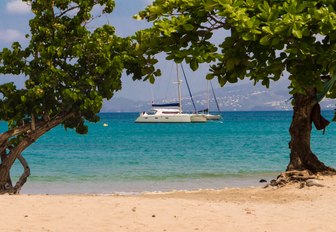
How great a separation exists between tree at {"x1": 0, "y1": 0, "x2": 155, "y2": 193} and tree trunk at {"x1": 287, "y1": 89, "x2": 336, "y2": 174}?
19.7 feet

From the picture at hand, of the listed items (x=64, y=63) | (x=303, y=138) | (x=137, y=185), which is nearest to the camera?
(x=64, y=63)

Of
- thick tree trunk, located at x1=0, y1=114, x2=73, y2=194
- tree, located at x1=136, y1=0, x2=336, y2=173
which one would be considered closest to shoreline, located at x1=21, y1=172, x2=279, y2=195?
thick tree trunk, located at x1=0, y1=114, x2=73, y2=194

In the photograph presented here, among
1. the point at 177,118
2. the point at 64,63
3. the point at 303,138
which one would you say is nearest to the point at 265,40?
the point at 64,63

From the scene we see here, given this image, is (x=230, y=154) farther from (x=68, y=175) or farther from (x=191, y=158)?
(x=68, y=175)

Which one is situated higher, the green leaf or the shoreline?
the green leaf

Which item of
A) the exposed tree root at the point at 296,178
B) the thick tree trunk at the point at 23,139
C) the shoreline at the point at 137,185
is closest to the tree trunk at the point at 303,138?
the exposed tree root at the point at 296,178

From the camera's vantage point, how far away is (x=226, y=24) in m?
7.89

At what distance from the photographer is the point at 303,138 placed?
21297 mm

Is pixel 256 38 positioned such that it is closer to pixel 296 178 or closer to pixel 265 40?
pixel 265 40

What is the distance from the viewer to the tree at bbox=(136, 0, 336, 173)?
6879mm

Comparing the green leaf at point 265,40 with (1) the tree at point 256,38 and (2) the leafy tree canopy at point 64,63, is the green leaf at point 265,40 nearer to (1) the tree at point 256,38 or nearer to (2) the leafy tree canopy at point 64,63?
(1) the tree at point 256,38

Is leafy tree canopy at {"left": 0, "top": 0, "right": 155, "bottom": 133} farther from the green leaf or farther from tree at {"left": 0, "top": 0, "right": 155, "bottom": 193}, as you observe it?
the green leaf

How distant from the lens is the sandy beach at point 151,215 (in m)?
11.7

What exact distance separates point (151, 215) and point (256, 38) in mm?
6379
